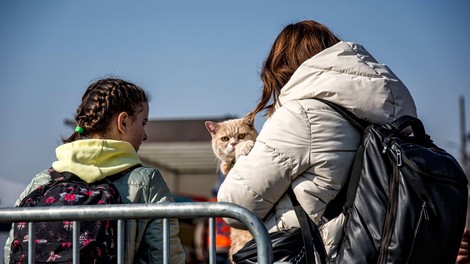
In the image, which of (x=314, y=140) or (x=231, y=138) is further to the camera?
(x=231, y=138)

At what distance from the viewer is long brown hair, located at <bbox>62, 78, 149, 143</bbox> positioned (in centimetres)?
357

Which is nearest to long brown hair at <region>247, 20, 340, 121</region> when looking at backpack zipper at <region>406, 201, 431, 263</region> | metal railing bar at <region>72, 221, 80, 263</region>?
backpack zipper at <region>406, 201, 431, 263</region>

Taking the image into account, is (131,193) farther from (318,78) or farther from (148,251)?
(318,78)

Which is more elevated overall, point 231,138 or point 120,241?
point 120,241

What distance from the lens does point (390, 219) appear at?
2.83 meters

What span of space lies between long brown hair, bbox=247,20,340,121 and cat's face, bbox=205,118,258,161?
1889mm

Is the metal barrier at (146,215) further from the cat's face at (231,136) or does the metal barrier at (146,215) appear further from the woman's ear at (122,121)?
the cat's face at (231,136)

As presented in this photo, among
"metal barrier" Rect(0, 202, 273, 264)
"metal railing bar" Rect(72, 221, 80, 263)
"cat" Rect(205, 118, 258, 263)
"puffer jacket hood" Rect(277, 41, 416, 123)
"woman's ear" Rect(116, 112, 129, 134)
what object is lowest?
"cat" Rect(205, 118, 258, 263)

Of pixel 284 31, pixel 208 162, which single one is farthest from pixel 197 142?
pixel 284 31

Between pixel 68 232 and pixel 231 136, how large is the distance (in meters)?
2.69

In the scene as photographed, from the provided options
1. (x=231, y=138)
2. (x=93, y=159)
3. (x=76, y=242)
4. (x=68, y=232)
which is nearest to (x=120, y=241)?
(x=76, y=242)

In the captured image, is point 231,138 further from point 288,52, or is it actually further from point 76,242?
point 76,242

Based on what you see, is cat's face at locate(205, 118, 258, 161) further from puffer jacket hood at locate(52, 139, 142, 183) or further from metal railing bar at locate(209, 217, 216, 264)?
metal railing bar at locate(209, 217, 216, 264)

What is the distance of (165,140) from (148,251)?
1379 centimetres
